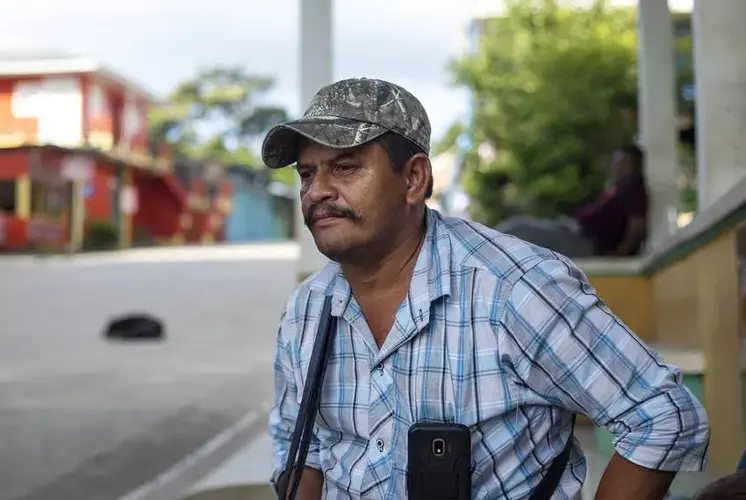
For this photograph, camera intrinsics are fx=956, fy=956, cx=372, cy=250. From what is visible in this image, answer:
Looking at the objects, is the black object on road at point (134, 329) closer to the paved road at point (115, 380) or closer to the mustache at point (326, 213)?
the paved road at point (115, 380)

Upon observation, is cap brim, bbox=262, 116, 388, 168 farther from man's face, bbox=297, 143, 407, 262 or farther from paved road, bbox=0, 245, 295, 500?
paved road, bbox=0, 245, 295, 500

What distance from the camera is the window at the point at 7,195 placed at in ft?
99.1

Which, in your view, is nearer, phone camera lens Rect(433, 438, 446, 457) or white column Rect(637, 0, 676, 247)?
phone camera lens Rect(433, 438, 446, 457)

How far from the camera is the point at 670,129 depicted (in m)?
6.83

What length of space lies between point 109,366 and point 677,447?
727 centimetres

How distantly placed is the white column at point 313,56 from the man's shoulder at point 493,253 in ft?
13.3

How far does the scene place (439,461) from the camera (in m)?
1.65

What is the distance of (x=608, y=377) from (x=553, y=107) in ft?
43.3

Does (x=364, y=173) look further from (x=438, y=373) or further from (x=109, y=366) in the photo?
(x=109, y=366)

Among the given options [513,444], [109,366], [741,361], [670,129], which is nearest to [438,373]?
[513,444]

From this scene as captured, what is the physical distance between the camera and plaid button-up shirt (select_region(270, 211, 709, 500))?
162cm

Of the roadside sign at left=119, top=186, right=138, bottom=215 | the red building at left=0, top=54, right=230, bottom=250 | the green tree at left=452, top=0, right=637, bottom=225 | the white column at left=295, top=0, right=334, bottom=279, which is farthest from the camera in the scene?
the roadside sign at left=119, top=186, right=138, bottom=215

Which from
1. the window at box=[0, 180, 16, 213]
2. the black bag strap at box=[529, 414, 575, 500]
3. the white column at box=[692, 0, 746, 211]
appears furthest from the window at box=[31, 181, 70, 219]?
the black bag strap at box=[529, 414, 575, 500]

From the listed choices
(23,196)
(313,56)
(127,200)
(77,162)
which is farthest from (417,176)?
(127,200)
